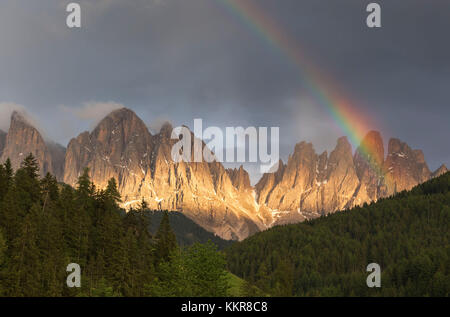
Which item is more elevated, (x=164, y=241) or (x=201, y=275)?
(x=164, y=241)

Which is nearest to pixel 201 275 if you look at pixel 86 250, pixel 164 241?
pixel 86 250

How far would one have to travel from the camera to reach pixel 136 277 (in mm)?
83062

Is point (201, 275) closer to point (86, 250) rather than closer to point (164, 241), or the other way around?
point (86, 250)

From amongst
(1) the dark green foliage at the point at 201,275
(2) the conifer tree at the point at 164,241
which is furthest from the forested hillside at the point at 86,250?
(2) the conifer tree at the point at 164,241

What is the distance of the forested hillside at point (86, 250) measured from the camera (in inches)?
2672

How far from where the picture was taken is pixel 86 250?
8862 cm

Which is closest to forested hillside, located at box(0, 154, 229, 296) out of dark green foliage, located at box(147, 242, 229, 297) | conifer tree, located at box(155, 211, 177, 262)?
dark green foliage, located at box(147, 242, 229, 297)

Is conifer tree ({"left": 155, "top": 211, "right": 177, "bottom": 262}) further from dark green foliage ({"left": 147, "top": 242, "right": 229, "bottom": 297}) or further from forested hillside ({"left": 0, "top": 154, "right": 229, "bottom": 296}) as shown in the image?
dark green foliage ({"left": 147, "top": 242, "right": 229, "bottom": 297})

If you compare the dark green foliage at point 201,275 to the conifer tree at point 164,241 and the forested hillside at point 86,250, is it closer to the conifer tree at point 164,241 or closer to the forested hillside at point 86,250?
the forested hillside at point 86,250

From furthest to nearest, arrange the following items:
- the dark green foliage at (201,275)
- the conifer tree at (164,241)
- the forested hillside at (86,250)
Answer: the conifer tree at (164,241) → the forested hillside at (86,250) → the dark green foliage at (201,275)

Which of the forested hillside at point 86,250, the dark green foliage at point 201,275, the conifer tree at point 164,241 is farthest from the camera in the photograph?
the conifer tree at point 164,241
